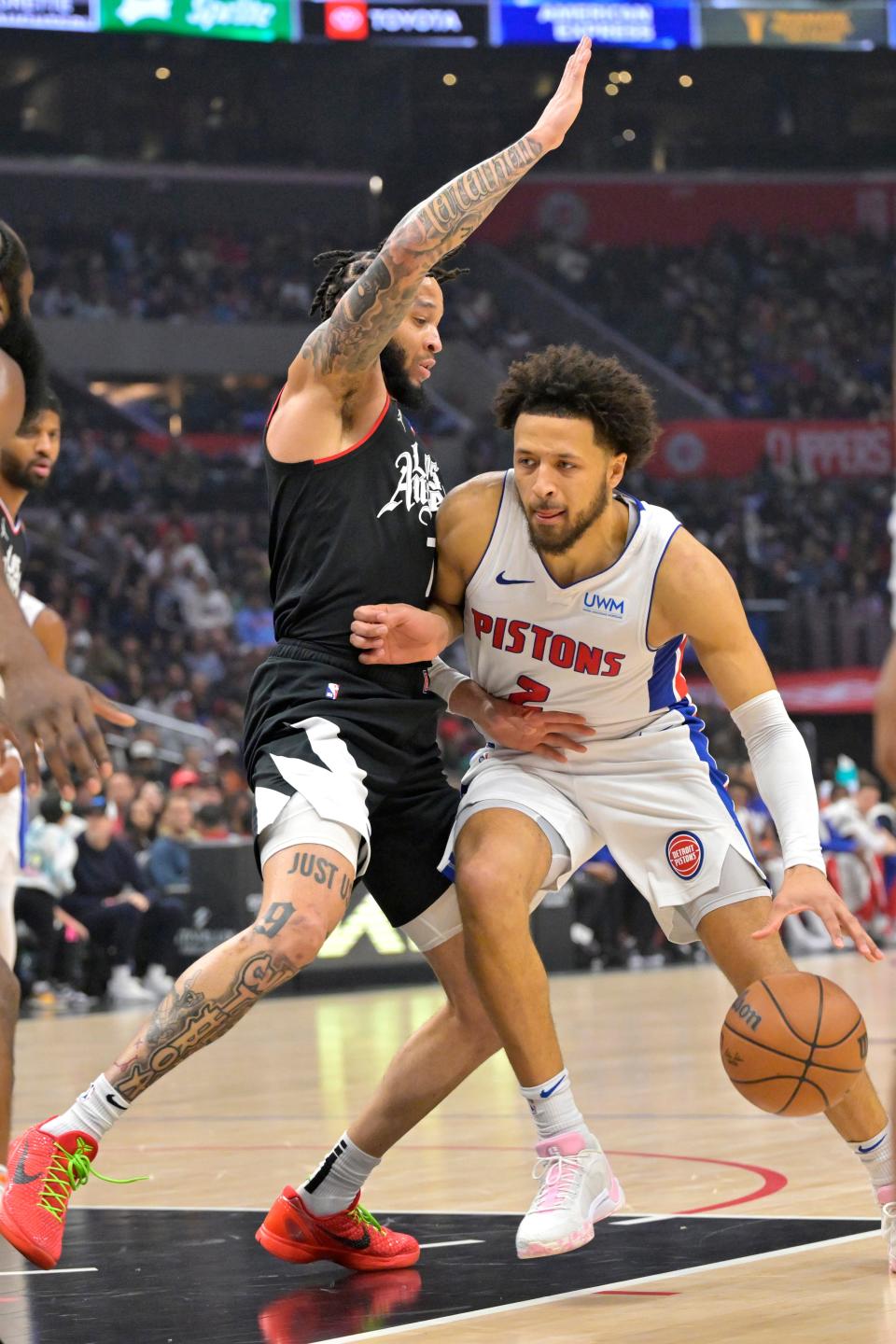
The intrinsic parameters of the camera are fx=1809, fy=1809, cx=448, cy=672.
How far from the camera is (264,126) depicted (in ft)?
96.7

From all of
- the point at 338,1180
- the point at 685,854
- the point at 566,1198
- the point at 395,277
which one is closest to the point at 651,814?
the point at 685,854

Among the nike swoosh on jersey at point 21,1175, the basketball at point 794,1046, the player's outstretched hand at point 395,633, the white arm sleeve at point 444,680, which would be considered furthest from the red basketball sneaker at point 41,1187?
the white arm sleeve at point 444,680

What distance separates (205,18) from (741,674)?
21.5m

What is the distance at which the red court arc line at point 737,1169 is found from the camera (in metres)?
5.10

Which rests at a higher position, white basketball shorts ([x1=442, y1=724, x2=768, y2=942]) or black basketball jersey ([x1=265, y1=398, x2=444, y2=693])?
black basketball jersey ([x1=265, y1=398, x2=444, y2=693])

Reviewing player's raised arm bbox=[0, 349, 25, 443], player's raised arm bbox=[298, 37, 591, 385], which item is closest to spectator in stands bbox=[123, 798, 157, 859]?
player's raised arm bbox=[298, 37, 591, 385]

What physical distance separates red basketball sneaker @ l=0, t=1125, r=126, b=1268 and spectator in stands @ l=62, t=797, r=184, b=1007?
9.31 m

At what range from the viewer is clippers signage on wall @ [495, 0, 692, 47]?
25.3 meters

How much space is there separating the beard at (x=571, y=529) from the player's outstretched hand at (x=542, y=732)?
0.43m

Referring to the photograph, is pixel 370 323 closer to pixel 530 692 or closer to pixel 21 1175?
pixel 530 692

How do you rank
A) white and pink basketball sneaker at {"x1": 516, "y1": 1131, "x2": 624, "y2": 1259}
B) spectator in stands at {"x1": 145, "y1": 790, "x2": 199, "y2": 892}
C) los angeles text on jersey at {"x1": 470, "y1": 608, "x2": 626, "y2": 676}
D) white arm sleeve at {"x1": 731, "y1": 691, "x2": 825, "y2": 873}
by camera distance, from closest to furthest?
white and pink basketball sneaker at {"x1": 516, "y1": 1131, "x2": 624, "y2": 1259} → white arm sleeve at {"x1": 731, "y1": 691, "x2": 825, "y2": 873} → los angeles text on jersey at {"x1": 470, "y1": 608, "x2": 626, "y2": 676} → spectator in stands at {"x1": 145, "y1": 790, "x2": 199, "y2": 892}

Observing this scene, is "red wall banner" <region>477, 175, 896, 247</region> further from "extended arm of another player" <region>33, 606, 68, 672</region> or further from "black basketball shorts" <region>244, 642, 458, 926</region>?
"black basketball shorts" <region>244, 642, 458, 926</region>

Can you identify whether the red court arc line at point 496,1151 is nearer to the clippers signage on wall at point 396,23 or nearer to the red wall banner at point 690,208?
the clippers signage on wall at point 396,23

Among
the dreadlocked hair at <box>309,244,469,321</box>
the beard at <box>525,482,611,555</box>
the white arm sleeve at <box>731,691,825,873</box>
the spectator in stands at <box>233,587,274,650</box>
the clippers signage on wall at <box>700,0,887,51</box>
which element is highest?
the clippers signage on wall at <box>700,0,887,51</box>
